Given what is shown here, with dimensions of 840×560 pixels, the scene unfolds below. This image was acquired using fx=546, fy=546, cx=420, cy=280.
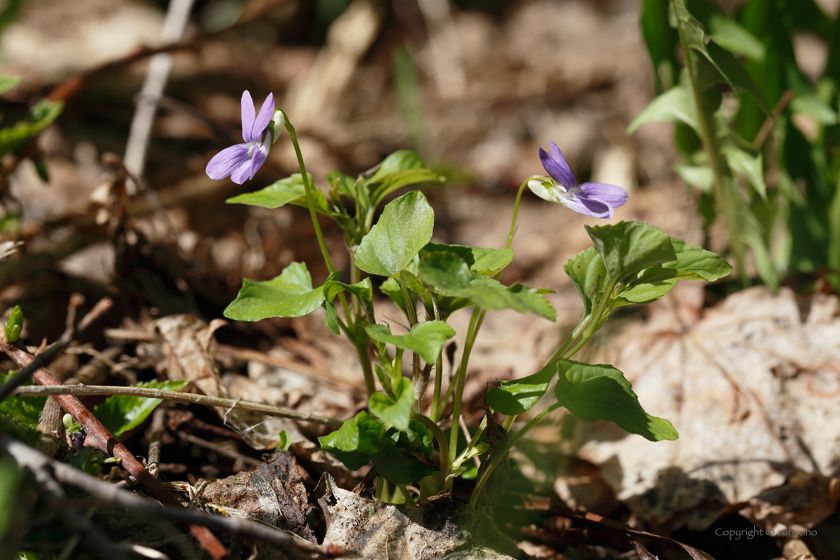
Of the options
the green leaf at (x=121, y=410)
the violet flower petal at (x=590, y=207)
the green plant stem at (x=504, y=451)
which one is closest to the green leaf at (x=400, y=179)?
the violet flower petal at (x=590, y=207)

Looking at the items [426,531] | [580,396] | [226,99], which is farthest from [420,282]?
[226,99]

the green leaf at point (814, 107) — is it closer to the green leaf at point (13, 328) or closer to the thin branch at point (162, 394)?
the thin branch at point (162, 394)

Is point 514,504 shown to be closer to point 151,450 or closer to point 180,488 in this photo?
point 180,488

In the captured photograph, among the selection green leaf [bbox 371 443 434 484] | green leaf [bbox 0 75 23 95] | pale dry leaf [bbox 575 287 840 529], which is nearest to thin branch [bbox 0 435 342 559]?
green leaf [bbox 371 443 434 484]

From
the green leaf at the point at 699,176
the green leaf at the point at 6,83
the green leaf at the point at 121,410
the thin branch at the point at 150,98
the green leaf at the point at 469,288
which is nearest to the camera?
the green leaf at the point at 469,288

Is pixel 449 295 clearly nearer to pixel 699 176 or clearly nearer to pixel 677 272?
pixel 677 272

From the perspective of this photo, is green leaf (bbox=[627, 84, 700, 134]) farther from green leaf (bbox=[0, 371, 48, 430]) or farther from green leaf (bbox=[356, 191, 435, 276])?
green leaf (bbox=[0, 371, 48, 430])
